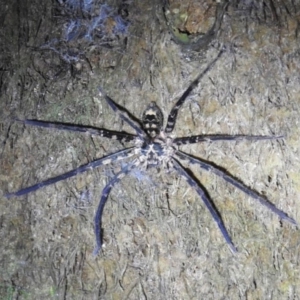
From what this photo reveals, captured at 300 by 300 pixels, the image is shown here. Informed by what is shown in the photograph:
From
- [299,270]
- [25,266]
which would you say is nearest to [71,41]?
[25,266]

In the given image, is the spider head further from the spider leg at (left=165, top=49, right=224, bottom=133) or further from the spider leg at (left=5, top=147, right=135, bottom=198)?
the spider leg at (left=5, top=147, right=135, bottom=198)

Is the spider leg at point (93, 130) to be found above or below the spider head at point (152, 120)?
below

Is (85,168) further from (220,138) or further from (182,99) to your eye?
(220,138)

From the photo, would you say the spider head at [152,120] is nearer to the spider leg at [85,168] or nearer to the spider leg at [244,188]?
the spider leg at [85,168]

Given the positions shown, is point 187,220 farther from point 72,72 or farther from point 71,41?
point 71,41

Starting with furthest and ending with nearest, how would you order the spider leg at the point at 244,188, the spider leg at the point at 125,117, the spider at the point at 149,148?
the spider leg at the point at 125,117
the spider at the point at 149,148
the spider leg at the point at 244,188

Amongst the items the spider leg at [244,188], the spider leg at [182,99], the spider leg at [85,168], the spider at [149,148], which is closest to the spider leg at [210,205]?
the spider at [149,148]

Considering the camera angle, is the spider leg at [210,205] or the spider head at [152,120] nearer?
the spider leg at [210,205]

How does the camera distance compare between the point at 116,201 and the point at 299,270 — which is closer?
the point at 299,270

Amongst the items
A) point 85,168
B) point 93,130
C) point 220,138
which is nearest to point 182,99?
point 220,138

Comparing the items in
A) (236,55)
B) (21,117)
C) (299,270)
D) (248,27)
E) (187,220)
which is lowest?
(299,270)
